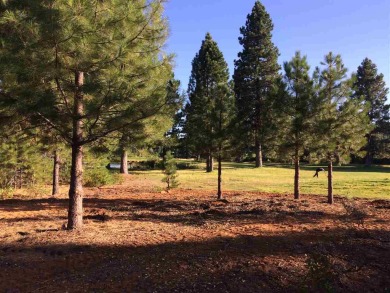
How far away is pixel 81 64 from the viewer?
752 centimetres

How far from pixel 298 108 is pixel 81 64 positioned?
9.90 meters

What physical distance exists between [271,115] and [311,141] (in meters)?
2.10

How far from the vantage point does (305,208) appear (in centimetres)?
1274

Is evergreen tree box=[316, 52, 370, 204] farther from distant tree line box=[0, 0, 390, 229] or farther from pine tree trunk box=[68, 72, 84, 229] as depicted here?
pine tree trunk box=[68, 72, 84, 229]

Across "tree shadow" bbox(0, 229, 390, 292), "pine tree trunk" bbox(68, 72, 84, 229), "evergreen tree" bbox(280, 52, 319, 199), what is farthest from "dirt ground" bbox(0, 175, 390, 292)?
"evergreen tree" bbox(280, 52, 319, 199)

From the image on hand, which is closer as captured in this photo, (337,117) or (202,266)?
(202,266)

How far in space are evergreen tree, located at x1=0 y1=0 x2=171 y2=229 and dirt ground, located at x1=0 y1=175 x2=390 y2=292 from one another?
1.72m

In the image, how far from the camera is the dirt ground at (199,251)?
17.8 ft

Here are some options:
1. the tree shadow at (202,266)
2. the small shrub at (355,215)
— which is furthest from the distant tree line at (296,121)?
the tree shadow at (202,266)

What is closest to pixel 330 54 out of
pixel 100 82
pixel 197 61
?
pixel 100 82

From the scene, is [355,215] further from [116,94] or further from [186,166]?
[186,166]

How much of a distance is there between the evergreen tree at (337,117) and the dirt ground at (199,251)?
9.32 ft

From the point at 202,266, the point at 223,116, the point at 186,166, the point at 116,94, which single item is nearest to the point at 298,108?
the point at 223,116

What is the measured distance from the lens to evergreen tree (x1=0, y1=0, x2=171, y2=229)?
22.1 feet
